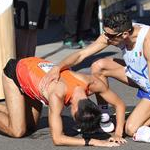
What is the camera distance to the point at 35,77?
5.57m

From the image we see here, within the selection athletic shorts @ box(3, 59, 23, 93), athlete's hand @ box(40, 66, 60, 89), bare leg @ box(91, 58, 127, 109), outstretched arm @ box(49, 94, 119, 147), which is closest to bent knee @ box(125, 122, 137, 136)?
outstretched arm @ box(49, 94, 119, 147)

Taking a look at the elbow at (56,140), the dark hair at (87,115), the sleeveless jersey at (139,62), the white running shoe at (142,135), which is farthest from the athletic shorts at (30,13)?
the dark hair at (87,115)

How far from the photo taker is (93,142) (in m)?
5.34

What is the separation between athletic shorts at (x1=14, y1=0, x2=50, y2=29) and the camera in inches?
318

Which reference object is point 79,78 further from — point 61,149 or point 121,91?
point 121,91

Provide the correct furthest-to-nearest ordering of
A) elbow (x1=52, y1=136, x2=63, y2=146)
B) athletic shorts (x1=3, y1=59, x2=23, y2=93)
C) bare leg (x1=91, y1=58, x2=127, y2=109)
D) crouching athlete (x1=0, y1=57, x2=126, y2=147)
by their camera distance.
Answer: bare leg (x1=91, y1=58, x2=127, y2=109)
athletic shorts (x1=3, y1=59, x2=23, y2=93)
elbow (x1=52, y1=136, x2=63, y2=146)
crouching athlete (x1=0, y1=57, x2=126, y2=147)

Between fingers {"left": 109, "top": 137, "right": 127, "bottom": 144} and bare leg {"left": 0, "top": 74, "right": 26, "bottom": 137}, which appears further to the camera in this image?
bare leg {"left": 0, "top": 74, "right": 26, "bottom": 137}

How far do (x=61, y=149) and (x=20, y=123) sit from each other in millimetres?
572

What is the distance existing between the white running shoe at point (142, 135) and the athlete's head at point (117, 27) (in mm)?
831

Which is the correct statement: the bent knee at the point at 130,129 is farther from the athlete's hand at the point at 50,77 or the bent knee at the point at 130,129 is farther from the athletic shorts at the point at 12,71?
the athletic shorts at the point at 12,71

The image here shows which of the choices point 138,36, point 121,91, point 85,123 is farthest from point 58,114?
Result: point 121,91

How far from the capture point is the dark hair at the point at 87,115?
502cm

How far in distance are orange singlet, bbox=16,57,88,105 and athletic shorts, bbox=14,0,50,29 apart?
7.45 ft

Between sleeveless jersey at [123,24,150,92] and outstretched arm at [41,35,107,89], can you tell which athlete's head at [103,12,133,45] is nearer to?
sleeveless jersey at [123,24,150,92]
